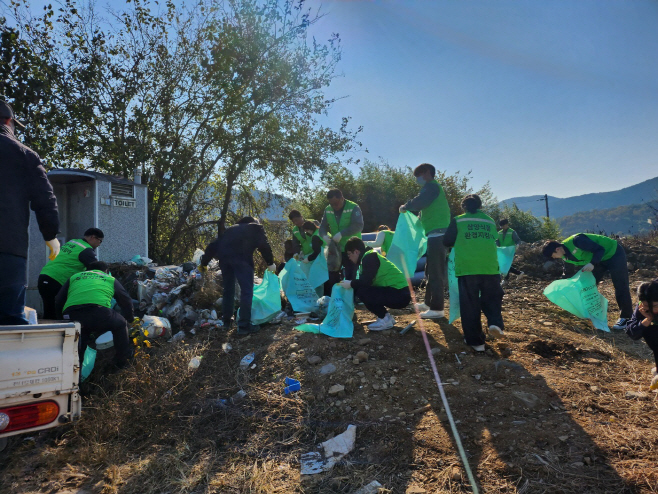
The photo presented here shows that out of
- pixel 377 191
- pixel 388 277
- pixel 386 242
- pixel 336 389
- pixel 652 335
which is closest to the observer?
pixel 652 335

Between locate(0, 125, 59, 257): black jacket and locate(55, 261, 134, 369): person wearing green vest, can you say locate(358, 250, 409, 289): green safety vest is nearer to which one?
locate(55, 261, 134, 369): person wearing green vest

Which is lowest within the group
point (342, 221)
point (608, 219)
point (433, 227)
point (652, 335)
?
point (652, 335)

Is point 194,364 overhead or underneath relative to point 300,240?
underneath

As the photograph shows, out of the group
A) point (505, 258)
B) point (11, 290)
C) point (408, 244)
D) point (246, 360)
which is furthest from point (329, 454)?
point (505, 258)

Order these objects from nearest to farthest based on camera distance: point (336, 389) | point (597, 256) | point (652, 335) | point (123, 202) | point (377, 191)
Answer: point (652, 335)
point (336, 389)
point (597, 256)
point (123, 202)
point (377, 191)

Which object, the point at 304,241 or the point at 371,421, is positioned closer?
the point at 371,421

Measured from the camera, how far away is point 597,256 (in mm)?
4629

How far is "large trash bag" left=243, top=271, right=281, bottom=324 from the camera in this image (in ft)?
16.7

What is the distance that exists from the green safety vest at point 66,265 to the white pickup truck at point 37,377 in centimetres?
215

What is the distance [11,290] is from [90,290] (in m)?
1.25

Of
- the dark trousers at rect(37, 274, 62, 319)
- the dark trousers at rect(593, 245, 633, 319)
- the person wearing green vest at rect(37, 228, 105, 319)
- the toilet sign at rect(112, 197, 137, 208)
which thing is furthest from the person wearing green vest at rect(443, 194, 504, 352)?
the toilet sign at rect(112, 197, 137, 208)

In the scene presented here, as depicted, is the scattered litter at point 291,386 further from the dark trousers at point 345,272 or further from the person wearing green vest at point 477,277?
the dark trousers at point 345,272

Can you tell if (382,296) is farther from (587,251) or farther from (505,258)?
(505,258)

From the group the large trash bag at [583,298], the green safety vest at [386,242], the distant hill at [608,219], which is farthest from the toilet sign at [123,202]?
the distant hill at [608,219]
